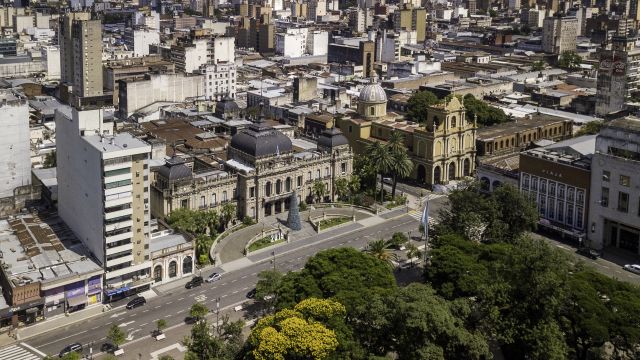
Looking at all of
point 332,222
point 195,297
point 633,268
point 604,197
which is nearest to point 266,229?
point 332,222

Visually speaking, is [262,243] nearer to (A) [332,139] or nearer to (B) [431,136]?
(A) [332,139]

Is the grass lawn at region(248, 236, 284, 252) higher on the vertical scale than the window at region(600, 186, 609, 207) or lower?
lower

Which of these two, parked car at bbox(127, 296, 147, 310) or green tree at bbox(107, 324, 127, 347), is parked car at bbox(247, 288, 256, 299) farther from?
green tree at bbox(107, 324, 127, 347)

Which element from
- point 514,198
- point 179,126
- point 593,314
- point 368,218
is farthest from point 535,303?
point 179,126

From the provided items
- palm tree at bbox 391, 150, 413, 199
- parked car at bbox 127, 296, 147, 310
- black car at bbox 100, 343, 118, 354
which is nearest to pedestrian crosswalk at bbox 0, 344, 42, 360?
black car at bbox 100, 343, 118, 354

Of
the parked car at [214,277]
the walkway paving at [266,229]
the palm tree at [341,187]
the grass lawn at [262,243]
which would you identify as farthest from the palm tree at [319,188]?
the parked car at [214,277]

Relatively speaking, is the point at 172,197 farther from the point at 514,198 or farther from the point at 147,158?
the point at 514,198
